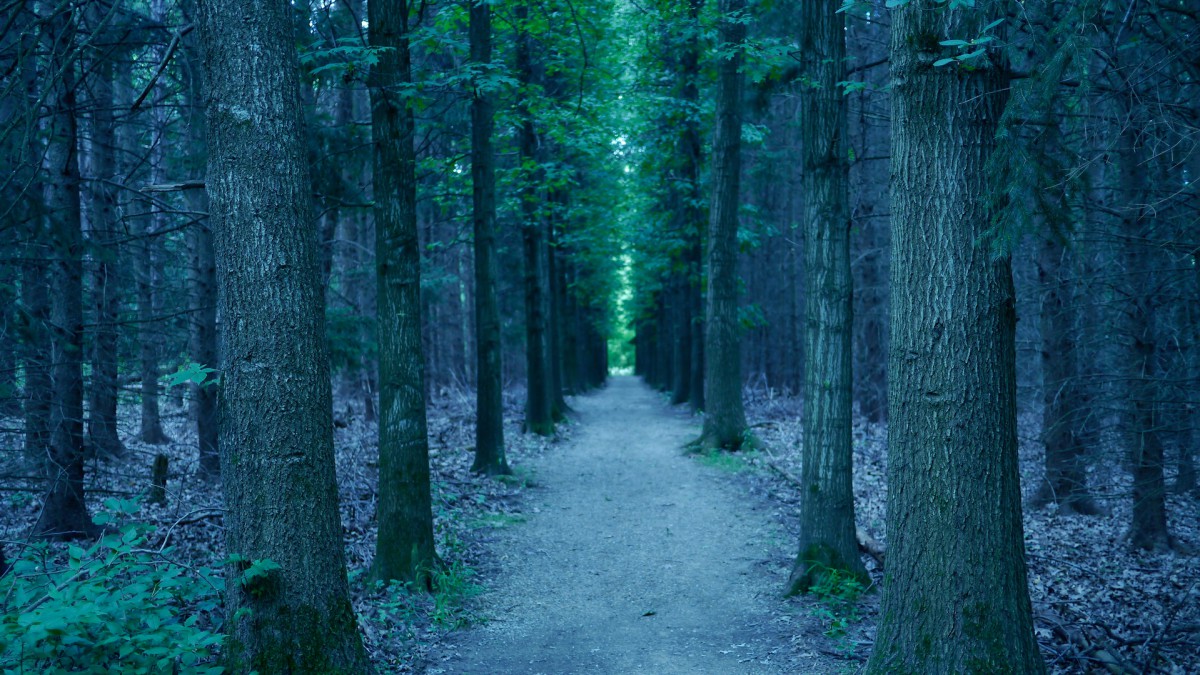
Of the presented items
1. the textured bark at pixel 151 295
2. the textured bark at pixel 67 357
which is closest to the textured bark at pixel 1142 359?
the textured bark at pixel 67 357

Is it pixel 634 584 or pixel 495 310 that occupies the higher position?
pixel 495 310

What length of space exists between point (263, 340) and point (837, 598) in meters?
5.65

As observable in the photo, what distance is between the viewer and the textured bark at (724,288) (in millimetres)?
15477

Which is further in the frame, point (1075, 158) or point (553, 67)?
point (553, 67)

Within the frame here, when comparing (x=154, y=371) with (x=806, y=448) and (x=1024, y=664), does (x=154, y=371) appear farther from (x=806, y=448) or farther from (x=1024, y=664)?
(x=1024, y=664)

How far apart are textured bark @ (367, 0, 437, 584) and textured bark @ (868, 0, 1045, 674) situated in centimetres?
481

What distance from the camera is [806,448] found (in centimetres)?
810

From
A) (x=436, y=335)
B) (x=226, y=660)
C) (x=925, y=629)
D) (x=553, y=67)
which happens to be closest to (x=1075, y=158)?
(x=925, y=629)

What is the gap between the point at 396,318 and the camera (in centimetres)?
784

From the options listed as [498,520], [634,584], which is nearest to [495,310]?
[498,520]

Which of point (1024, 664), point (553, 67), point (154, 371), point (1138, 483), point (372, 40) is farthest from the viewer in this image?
point (553, 67)

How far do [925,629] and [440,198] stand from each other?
42.3ft

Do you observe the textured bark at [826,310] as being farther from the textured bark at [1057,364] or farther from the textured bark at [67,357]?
the textured bark at [67,357]

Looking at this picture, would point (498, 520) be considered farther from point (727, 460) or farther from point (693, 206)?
point (693, 206)
